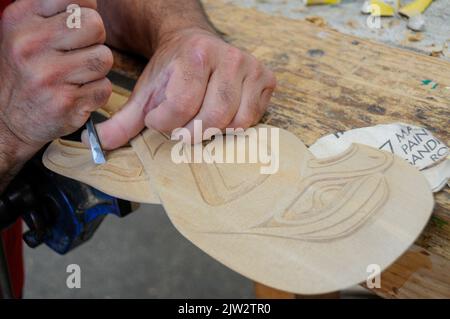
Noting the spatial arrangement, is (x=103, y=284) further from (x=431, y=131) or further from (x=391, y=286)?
(x=431, y=131)

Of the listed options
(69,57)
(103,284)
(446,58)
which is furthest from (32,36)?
(103,284)

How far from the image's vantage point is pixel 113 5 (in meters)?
1.07

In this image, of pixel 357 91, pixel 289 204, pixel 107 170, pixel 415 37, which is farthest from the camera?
pixel 415 37

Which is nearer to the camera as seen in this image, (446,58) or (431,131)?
(431,131)

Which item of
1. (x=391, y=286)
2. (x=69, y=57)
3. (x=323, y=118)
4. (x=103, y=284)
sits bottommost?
(x=103, y=284)

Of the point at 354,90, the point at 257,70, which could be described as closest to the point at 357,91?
the point at 354,90

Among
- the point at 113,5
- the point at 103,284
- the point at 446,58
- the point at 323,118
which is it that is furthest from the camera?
the point at 103,284

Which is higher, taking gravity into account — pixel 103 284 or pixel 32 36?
pixel 32 36

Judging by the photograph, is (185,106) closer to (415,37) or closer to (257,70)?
(257,70)

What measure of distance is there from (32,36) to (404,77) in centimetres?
62

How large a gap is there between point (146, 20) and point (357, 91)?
45 centimetres

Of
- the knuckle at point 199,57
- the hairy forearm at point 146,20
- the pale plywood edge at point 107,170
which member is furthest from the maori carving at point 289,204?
the hairy forearm at point 146,20

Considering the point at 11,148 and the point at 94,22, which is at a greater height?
the point at 94,22

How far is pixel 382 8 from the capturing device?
1.06m
